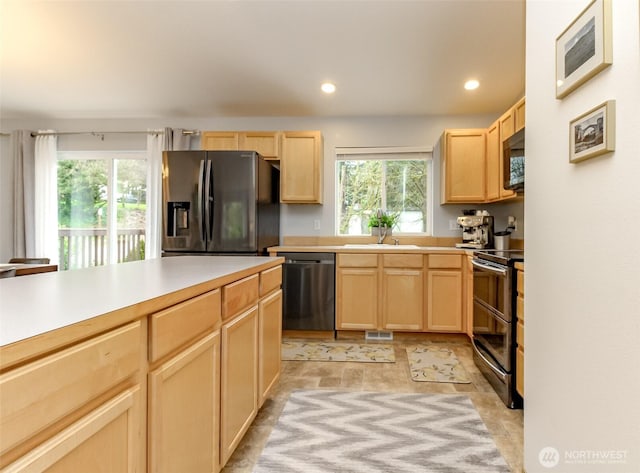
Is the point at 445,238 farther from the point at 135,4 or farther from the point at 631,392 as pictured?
the point at 135,4

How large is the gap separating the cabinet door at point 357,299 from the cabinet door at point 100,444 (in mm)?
2758

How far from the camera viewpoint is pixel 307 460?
158 cm

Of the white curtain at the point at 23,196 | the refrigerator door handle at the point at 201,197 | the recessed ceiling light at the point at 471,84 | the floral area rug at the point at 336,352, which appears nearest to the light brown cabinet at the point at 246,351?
the floral area rug at the point at 336,352

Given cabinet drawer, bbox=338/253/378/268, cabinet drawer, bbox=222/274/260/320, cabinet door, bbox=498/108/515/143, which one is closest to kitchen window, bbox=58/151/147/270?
cabinet drawer, bbox=338/253/378/268

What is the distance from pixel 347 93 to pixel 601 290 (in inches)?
119

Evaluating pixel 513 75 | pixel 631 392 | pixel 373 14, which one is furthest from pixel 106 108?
pixel 631 392

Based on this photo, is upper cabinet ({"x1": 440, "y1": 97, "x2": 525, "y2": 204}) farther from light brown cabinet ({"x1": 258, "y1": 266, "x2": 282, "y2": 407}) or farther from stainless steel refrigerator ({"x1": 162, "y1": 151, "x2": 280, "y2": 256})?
light brown cabinet ({"x1": 258, "y1": 266, "x2": 282, "y2": 407})

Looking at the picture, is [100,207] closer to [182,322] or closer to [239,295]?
[239,295]

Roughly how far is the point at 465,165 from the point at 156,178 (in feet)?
11.6

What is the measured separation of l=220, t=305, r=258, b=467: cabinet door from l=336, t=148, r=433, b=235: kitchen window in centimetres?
270

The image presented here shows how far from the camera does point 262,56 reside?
286 cm

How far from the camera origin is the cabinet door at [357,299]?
3.51 metres

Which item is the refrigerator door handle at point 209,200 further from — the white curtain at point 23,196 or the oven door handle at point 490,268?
the white curtain at point 23,196

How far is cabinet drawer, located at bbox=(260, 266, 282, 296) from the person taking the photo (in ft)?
6.10
